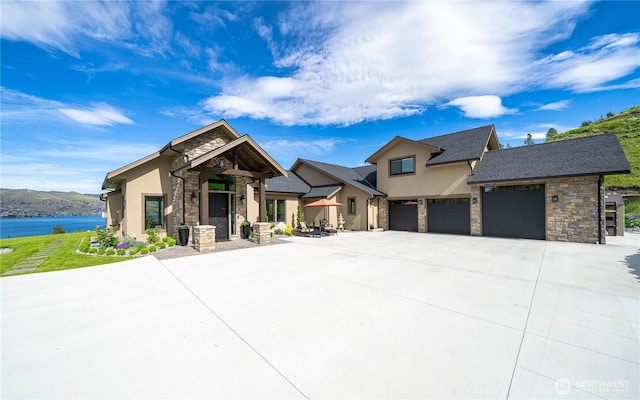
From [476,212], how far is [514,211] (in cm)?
177

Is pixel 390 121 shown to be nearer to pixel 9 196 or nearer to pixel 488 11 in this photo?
pixel 488 11

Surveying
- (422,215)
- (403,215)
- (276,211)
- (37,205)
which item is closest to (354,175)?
(403,215)

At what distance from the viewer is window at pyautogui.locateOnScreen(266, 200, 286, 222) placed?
57.7ft

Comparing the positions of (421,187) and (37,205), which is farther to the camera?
(37,205)

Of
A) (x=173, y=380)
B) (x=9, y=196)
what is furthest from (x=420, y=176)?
(x=9, y=196)

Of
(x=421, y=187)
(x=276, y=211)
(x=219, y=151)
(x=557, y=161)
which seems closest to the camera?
(x=219, y=151)

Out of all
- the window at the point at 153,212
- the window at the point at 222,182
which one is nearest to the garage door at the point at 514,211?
the window at the point at 222,182

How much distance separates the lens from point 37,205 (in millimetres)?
98375

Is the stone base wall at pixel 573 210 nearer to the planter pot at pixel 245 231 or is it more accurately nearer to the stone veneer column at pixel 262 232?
the stone veneer column at pixel 262 232

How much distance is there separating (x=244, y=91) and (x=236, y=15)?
4227 mm

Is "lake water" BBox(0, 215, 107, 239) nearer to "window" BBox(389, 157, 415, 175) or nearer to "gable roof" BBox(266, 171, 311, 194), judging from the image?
"gable roof" BBox(266, 171, 311, 194)

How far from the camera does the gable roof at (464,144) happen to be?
1477 centimetres

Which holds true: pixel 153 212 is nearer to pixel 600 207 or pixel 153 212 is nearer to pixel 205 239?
pixel 205 239
